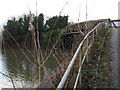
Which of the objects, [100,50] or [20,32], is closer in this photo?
[100,50]

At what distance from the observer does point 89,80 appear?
335cm

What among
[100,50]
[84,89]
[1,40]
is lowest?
[84,89]

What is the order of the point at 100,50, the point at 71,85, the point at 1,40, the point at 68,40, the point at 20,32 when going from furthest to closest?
the point at 20,32 → the point at 68,40 → the point at 100,50 → the point at 71,85 → the point at 1,40

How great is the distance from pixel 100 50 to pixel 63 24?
91.8 ft

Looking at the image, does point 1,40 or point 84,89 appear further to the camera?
point 84,89

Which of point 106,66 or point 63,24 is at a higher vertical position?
point 63,24

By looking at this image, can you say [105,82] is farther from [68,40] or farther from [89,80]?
[68,40]

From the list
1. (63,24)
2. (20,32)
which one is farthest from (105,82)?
(20,32)

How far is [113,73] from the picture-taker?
3713 mm

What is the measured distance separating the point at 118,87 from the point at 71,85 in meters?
1.01

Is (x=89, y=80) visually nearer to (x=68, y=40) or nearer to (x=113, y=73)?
(x=113, y=73)


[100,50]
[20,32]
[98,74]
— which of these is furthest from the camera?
[20,32]

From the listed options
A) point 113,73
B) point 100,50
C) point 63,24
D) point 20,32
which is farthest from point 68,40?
point 113,73

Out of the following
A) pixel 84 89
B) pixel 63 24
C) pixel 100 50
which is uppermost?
pixel 63 24
